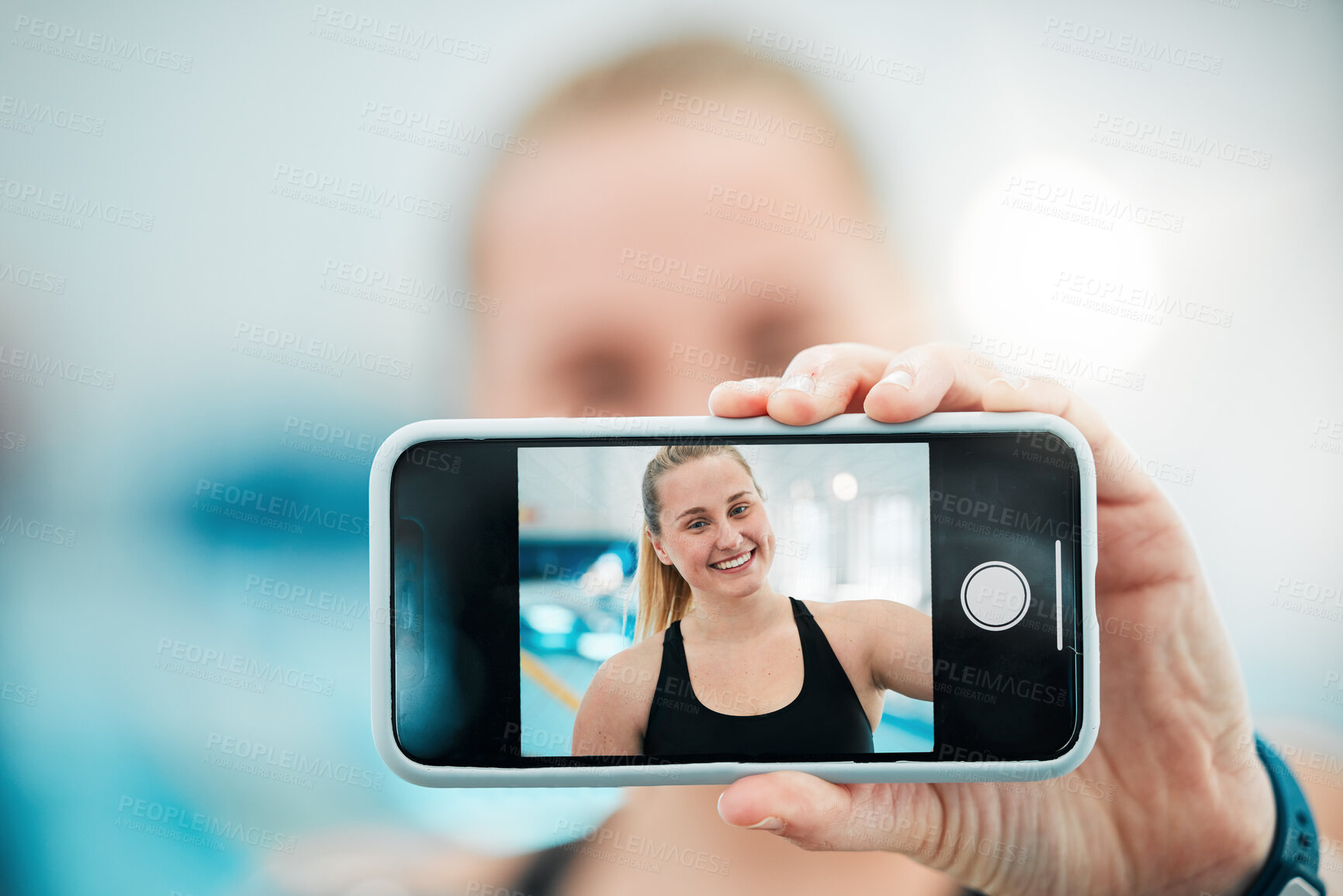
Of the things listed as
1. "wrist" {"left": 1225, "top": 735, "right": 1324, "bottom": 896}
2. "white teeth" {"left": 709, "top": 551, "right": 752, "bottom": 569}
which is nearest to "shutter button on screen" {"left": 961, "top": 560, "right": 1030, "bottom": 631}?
"white teeth" {"left": 709, "top": 551, "right": 752, "bottom": 569}

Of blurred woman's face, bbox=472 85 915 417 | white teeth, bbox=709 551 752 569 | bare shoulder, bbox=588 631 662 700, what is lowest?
bare shoulder, bbox=588 631 662 700

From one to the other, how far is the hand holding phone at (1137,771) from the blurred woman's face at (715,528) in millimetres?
85

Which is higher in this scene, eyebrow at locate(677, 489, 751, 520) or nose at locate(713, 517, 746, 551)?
eyebrow at locate(677, 489, 751, 520)

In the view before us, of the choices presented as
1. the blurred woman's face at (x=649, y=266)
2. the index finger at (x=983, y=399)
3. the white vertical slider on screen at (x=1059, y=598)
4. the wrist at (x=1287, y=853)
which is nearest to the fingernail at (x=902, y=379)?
the index finger at (x=983, y=399)

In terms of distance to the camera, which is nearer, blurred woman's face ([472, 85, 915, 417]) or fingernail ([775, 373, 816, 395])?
fingernail ([775, 373, 816, 395])

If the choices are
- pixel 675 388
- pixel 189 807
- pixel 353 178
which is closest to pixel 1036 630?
pixel 675 388

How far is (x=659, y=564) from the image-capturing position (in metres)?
0.36

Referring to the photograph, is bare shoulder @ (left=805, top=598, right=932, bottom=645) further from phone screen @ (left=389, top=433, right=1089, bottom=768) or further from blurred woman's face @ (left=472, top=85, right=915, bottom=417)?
blurred woman's face @ (left=472, top=85, right=915, bottom=417)

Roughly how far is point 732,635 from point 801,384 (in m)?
0.13

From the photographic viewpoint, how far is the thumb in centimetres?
32

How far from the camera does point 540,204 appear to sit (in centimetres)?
56

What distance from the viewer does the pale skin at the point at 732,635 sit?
1.12ft

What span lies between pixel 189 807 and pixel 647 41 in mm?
759

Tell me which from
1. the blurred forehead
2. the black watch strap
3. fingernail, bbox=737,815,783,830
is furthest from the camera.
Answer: the blurred forehead
